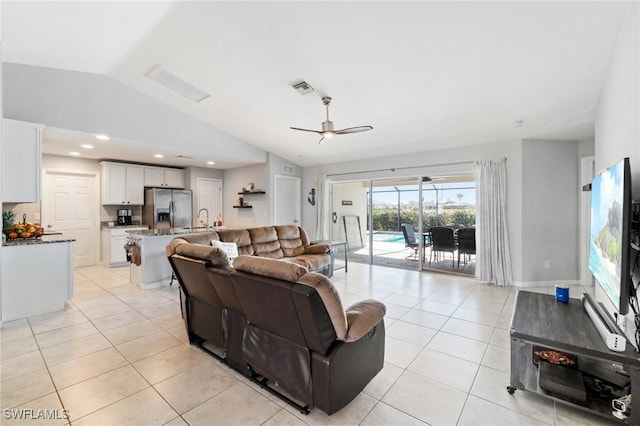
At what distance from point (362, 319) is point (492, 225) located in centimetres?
400

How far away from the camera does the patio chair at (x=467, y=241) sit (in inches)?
207

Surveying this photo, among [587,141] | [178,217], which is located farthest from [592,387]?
[178,217]

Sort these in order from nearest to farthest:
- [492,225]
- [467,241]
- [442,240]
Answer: [492,225]
[467,241]
[442,240]

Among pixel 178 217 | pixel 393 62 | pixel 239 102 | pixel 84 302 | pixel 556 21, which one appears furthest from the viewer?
pixel 178 217

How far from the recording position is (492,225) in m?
4.77

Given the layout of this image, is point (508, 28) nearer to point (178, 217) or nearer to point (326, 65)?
point (326, 65)

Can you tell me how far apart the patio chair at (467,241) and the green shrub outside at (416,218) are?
0.15 meters

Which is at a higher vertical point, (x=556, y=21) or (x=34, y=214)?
(x=556, y=21)

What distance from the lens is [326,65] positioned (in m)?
3.28

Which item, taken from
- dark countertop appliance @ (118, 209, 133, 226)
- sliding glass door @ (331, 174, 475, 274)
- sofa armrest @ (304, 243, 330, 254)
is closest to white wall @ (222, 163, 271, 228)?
sliding glass door @ (331, 174, 475, 274)

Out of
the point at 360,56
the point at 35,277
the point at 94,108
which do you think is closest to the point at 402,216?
the point at 360,56

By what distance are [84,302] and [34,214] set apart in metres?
3.03

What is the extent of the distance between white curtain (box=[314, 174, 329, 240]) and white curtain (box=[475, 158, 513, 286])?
3.45 m

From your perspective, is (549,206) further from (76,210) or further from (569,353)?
(76,210)
